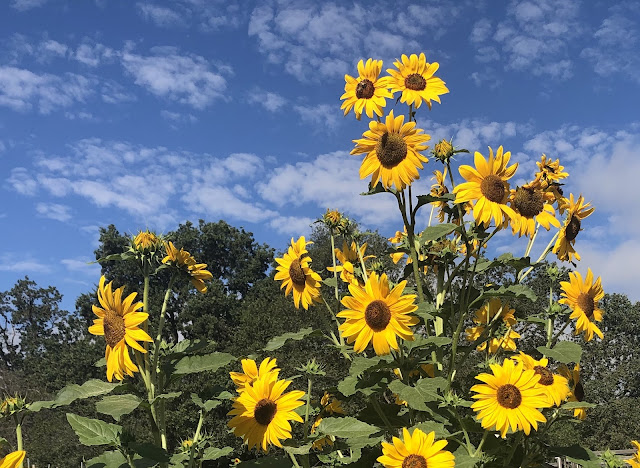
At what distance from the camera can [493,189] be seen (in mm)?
2529

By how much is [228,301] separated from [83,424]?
92.8 feet

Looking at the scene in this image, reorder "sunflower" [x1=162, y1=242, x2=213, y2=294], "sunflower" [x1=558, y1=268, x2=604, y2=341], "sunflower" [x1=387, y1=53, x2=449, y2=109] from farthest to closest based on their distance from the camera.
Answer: "sunflower" [x1=558, y1=268, x2=604, y2=341]
"sunflower" [x1=387, y1=53, x2=449, y2=109]
"sunflower" [x1=162, y1=242, x2=213, y2=294]

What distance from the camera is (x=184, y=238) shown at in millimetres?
33750

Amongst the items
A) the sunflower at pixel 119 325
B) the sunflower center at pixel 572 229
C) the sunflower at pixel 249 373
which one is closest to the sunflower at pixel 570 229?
the sunflower center at pixel 572 229

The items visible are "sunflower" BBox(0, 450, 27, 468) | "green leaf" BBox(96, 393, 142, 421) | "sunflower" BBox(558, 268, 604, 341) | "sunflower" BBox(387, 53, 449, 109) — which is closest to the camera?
"sunflower" BBox(0, 450, 27, 468)

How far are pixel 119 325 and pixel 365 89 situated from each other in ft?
5.47

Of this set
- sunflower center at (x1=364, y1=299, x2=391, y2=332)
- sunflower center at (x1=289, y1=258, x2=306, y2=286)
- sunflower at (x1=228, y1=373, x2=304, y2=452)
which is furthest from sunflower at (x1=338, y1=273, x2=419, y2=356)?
sunflower center at (x1=289, y1=258, x2=306, y2=286)

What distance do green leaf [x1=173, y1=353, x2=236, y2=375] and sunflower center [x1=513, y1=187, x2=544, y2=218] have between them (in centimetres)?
151

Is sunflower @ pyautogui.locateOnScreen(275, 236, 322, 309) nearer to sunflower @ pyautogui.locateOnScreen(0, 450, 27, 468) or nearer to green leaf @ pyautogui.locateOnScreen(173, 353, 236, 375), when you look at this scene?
green leaf @ pyautogui.locateOnScreen(173, 353, 236, 375)

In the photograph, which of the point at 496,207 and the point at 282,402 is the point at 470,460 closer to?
the point at 282,402

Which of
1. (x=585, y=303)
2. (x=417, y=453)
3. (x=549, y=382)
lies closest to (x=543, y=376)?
(x=549, y=382)

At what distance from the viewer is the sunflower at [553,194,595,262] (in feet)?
10.00

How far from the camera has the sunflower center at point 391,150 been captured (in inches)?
101

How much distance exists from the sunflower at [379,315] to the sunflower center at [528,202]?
73 centimetres
